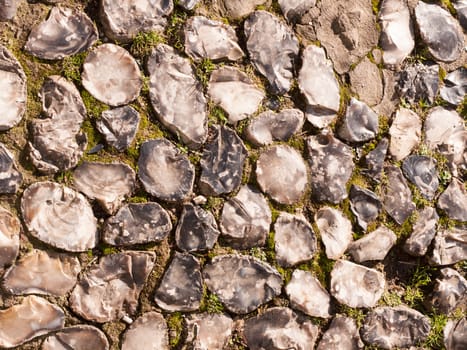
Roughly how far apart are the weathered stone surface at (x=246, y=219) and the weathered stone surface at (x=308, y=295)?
0.62 ft

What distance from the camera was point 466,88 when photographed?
2.76m

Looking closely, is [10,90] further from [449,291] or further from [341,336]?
[449,291]

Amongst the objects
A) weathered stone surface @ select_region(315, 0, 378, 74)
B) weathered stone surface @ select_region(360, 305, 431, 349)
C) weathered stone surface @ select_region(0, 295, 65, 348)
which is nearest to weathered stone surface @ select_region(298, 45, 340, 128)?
weathered stone surface @ select_region(315, 0, 378, 74)

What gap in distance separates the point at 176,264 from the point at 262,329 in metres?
0.38

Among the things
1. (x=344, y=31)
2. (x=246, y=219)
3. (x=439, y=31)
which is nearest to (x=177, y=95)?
(x=246, y=219)

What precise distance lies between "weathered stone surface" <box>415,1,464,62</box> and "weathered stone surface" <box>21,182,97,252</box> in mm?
1499

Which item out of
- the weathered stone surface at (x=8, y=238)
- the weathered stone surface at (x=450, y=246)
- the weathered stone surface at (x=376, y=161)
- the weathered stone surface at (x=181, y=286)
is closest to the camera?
the weathered stone surface at (x=8, y=238)

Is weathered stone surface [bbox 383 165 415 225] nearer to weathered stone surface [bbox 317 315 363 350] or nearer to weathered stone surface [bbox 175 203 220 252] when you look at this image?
weathered stone surface [bbox 317 315 363 350]

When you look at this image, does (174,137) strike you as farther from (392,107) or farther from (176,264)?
(392,107)

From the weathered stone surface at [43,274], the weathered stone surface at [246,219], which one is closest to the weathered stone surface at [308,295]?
the weathered stone surface at [246,219]

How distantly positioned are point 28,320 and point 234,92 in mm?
970

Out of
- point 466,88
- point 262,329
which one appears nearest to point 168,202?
point 262,329

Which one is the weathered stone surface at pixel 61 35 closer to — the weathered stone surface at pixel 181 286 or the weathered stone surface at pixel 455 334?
the weathered stone surface at pixel 181 286

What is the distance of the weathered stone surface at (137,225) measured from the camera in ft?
6.80
